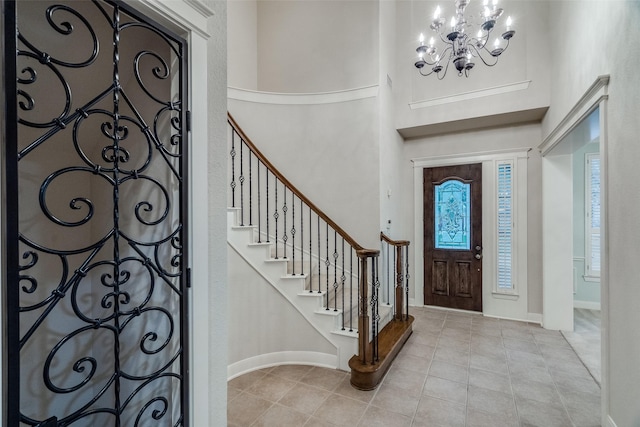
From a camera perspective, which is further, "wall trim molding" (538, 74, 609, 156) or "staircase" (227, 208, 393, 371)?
"staircase" (227, 208, 393, 371)

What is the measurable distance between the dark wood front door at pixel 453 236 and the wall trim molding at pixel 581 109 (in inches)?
44.9

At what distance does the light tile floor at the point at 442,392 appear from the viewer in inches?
85.9

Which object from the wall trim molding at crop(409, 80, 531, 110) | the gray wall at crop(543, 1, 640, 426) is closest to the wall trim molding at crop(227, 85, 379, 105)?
the wall trim molding at crop(409, 80, 531, 110)

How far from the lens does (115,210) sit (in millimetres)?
1007

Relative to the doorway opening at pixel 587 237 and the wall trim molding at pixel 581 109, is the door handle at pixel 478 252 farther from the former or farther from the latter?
the wall trim molding at pixel 581 109

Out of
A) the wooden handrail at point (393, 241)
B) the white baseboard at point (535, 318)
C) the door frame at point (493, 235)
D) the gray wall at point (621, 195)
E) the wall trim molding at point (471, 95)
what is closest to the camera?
the gray wall at point (621, 195)

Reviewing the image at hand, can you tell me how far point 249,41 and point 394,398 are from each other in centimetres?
496

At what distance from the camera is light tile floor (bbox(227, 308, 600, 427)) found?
2.18 m

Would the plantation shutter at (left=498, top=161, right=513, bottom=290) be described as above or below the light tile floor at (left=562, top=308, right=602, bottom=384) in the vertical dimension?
above

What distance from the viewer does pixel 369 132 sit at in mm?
3865

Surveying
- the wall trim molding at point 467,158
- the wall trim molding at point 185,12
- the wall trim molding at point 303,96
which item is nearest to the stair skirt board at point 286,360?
the wall trim molding at point 185,12

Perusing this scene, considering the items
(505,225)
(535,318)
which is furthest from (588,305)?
(505,225)

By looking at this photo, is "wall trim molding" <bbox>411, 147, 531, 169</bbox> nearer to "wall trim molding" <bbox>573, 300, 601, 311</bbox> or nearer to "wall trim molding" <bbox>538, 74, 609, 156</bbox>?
"wall trim molding" <bbox>538, 74, 609, 156</bbox>

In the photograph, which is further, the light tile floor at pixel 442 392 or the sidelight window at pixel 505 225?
the sidelight window at pixel 505 225
